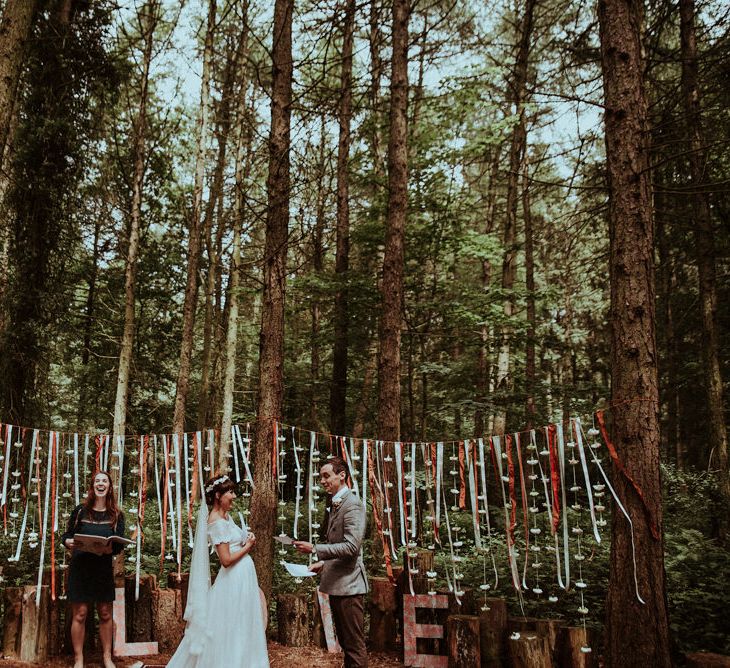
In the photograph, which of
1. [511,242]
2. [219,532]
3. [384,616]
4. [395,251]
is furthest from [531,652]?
[511,242]

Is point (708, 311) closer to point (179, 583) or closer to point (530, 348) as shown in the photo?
point (530, 348)

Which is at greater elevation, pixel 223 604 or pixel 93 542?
pixel 93 542

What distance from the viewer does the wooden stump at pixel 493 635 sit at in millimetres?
4953

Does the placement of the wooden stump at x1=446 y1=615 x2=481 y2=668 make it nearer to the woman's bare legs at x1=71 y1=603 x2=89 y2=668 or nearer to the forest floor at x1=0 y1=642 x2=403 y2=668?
the forest floor at x1=0 y1=642 x2=403 y2=668

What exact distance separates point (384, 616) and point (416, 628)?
0.51 m

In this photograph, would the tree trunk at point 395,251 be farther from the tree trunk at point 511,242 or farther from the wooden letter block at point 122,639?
the wooden letter block at point 122,639

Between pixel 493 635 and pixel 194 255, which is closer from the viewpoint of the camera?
pixel 493 635

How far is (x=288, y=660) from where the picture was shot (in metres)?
5.61

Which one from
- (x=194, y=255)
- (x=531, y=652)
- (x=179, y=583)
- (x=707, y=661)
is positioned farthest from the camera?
(x=194, y=255)

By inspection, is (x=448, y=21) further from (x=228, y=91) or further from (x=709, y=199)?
(x=709, y=199)

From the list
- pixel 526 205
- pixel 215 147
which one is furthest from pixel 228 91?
pixel 526 205

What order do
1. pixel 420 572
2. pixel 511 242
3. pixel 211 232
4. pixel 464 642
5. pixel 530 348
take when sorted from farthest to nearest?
pixel 211 232 < pixel 511 242 < pixel 530 348 < pixel 420 572 < pixel 464 642

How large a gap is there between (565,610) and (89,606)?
193 inches

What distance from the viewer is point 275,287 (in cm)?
621
